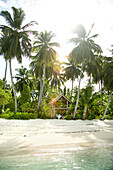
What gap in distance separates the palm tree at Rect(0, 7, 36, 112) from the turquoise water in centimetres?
1597

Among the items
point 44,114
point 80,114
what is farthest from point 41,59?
point 80,114

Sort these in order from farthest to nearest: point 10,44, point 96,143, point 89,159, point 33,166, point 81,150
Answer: point 10,44 < point 96,143 < point 81,150 < point 89,159 < point 33,166

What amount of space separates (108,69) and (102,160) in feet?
57.2

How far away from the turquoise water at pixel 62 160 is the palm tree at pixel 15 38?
1597 centimetres

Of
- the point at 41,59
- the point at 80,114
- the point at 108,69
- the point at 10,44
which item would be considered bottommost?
the point at 80,114

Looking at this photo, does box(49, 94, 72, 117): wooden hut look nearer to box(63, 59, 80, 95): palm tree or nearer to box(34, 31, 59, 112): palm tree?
box(34, 31, 59, 112): palm tree

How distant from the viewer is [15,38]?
19.6 metres

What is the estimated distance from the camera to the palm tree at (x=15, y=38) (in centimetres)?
1912

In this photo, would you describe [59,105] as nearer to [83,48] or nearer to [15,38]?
[83,48]

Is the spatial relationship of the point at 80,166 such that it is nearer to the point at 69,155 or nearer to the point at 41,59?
the point at 69,155

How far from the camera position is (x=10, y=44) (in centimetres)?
1931

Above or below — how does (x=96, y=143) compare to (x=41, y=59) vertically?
below

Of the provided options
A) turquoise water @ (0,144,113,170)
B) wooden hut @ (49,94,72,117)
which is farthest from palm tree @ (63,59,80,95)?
turquoise water @ (0,144,113,170)

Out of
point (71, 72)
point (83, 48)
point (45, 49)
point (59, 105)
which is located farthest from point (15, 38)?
point (71, 72)
